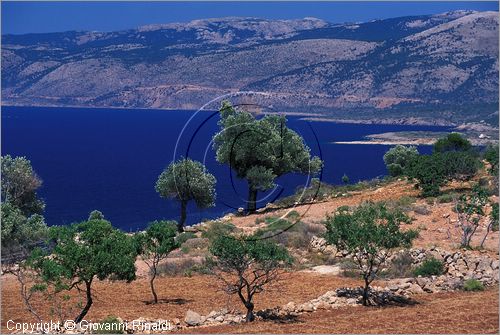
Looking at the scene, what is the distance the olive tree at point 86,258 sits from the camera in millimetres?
20094

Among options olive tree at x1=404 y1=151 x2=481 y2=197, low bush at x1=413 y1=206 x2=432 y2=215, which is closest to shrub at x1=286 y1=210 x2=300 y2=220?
low bush at x1=413 y1=206 x2=432 y2=215

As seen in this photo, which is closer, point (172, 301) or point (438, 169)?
point (172, 301)

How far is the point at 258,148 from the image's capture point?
4675cm

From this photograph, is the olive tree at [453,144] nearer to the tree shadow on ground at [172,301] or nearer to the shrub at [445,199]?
the shrub at [445,199]

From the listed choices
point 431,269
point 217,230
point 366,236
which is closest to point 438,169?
point 217,230

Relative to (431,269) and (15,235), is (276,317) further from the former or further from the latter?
(15,235)

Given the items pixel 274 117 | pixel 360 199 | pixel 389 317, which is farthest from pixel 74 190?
pixel 389 317

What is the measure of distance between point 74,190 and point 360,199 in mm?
59945

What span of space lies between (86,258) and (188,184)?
23694 millimetres

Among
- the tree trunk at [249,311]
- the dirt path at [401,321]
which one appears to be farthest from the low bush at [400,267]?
the tree trunk at [249,311]

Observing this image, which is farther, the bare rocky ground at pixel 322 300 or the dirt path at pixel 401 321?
the bare rocky ground at pixel 322 300

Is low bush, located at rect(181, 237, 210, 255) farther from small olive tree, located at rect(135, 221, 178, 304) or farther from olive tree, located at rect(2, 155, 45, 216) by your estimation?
olive tree, located at rect(2, 155, 45, 216)

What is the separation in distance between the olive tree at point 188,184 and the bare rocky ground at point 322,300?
26.9 feet

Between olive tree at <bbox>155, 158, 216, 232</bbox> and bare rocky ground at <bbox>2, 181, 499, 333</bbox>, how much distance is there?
819 cm
